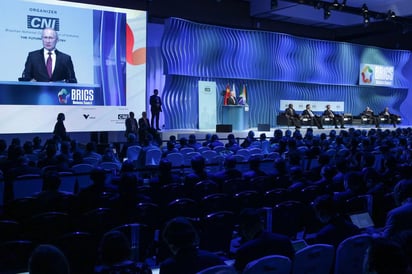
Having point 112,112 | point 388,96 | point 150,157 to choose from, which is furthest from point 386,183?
point 388,96

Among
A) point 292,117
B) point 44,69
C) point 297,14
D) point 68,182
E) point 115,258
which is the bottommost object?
point 68,182

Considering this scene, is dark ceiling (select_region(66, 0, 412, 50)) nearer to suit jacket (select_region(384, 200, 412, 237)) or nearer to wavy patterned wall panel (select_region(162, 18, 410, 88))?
wavy patterned wall panel (select_region(162, 18, 410, 88))

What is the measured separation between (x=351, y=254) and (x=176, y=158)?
5464 millimetres

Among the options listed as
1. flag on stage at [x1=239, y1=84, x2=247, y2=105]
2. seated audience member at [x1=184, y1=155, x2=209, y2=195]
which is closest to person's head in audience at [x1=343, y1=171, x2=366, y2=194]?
seated audience member at [x1=184, y1=155, x2=209, y2=195]

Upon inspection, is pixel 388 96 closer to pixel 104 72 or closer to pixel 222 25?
pixel 222 25

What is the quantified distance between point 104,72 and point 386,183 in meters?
10.3

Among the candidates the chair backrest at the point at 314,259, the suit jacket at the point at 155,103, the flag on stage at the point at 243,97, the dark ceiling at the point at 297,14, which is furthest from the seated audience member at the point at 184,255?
the flag on stage at the point at 243,97

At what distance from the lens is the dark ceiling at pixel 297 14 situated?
54.9 ft

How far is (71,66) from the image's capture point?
13.6 meters

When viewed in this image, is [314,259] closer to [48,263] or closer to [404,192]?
[404,192]

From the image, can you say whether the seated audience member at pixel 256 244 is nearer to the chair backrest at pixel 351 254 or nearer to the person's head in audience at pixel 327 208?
the chair backrest at pixel 351 254

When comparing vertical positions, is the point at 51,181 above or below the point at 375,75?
below

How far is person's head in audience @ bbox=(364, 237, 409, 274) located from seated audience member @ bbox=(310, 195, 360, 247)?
1.40 metres

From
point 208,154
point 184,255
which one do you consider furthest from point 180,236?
point 208,154
